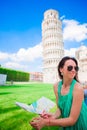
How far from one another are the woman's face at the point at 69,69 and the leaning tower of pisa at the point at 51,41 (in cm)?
7928

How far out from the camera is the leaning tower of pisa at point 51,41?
279ft

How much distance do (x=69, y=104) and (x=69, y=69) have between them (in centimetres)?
42

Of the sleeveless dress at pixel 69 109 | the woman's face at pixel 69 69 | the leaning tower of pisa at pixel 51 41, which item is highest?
the leaning tower of pisa at pixel 51 41

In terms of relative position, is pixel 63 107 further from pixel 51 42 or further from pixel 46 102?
pixel 51 42

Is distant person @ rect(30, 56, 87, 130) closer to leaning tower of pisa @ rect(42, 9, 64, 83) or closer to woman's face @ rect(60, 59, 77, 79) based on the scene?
woman's face @ rect(60, 59, 77, 79)

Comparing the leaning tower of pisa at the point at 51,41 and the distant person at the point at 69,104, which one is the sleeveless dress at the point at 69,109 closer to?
the distant person at the point at 69,104

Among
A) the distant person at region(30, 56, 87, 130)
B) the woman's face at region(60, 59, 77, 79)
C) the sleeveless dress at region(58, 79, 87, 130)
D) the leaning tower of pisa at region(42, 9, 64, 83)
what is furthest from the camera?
the leaning tower of pisa at region(42, 9, 64, 83)

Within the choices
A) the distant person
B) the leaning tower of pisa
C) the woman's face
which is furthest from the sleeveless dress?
the leaning tower of pisa

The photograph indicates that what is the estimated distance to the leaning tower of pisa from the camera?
8519 cm

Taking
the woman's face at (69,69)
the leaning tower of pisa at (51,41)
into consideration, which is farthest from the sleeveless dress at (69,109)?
the leaning tower of pisa at (51,41)

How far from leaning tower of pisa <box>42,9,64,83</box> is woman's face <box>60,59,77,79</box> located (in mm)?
79283

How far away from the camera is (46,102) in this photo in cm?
407

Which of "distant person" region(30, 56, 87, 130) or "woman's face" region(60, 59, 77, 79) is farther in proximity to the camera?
"woman's face" region(60, 59, 77, 79)

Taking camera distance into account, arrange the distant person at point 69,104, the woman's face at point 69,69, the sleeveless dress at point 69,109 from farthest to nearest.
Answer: the woman's face at point 69,69
the sleeveless dress at point 69,109
the distant person at point 69,104
